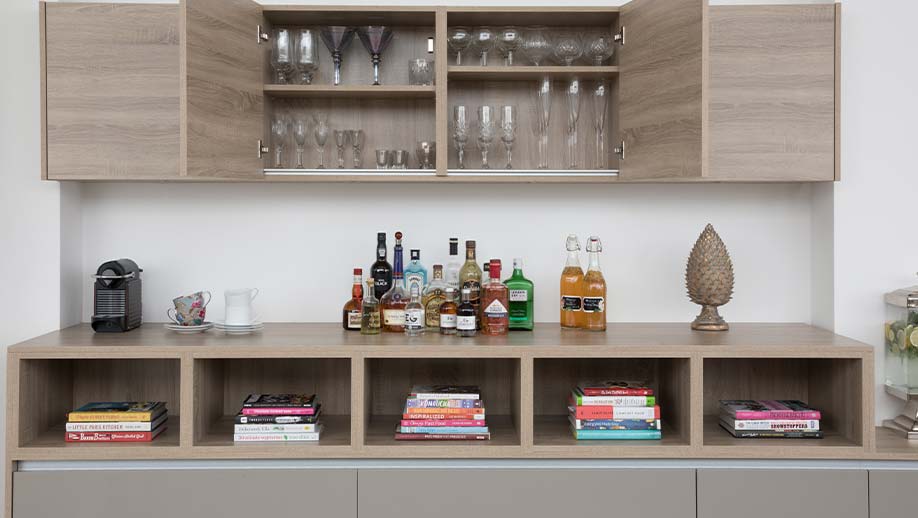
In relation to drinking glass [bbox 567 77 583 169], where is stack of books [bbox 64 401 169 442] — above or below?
below

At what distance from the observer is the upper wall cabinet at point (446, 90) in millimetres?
2344

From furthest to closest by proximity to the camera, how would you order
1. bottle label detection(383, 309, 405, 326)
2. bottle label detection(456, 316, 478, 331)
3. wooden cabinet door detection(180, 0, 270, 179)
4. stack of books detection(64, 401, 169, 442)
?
1. bottle label detection(383, 309, 405, 326)
2. bottle label detection(456, 316, 478, 331)
3. stack of books detection(64, 401, 169, 442)
4. wooden cabinet door detection(180, 0, 270, 179)

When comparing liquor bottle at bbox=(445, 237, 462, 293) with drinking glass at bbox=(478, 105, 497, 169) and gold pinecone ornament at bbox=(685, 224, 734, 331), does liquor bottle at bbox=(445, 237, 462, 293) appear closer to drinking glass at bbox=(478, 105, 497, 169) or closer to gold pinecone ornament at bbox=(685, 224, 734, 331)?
drinking glass at bbox=(478, 105, 497, 169)

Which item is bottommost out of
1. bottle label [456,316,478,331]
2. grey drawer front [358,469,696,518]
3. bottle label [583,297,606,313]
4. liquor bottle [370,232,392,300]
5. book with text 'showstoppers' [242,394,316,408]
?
grey drawer front [358,469,696,518]

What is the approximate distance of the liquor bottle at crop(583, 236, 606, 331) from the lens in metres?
2.63

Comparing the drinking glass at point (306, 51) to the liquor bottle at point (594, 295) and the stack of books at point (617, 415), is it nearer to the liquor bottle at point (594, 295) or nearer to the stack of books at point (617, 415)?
the liquor bottle at point (594, 295)

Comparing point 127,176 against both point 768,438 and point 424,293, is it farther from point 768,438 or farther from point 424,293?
point 768,438

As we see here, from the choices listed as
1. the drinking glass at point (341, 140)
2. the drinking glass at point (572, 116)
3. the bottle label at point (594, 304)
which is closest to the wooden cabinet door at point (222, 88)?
the drinking glass at point (341, 140)

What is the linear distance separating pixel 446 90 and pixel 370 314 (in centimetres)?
75

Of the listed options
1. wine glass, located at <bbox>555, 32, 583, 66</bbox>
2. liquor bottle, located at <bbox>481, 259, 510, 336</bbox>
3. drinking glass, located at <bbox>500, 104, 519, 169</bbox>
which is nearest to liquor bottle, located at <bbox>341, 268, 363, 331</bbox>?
liquor bottle, located at <bbox>481, 259, 510, 336</bbox>

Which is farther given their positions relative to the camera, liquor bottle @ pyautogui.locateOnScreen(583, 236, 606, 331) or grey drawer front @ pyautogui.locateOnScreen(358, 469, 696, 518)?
liquor bottle @ pyautogui.locateOnScreen(583, 236, 606, 331)

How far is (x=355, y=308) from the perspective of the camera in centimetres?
264

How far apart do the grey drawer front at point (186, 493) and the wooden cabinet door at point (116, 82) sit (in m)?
0.92

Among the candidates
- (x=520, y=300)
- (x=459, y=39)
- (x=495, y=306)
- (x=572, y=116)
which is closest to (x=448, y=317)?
(x=495, y=306)
